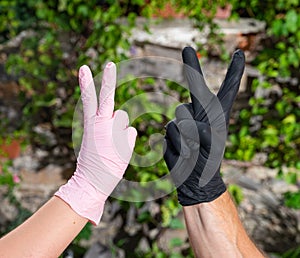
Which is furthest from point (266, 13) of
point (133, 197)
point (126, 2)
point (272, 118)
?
point (133, 197)

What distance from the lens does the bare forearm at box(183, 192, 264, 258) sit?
52.2 inches

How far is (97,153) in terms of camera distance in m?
1.24

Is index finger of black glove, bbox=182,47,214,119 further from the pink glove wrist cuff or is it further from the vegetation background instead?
the vegetation background

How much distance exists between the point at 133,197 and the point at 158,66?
0.69m

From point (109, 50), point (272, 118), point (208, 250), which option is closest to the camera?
point (208, 250)

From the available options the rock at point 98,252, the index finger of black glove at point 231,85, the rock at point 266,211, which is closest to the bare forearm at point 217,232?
the index finger of black glove at point 231,85

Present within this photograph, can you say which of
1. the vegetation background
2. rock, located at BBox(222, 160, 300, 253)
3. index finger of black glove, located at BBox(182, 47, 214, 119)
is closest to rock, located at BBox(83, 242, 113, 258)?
the vegetation background

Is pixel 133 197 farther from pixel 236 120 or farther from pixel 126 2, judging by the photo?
pixel 126 2

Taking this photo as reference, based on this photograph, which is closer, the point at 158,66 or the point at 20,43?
the point at 158,66

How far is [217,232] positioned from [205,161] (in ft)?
0.63

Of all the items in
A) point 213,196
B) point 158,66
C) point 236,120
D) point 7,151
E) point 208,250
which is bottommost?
point 7,151

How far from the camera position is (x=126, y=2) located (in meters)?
2.63

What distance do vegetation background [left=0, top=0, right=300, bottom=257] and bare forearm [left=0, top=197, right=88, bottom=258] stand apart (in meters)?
1.15

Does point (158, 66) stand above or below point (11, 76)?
above
